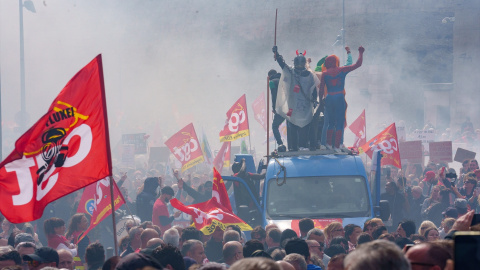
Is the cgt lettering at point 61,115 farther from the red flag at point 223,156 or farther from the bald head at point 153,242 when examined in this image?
the red flag at point 223,156

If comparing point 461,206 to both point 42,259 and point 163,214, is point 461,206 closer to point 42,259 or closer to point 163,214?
point 163,214

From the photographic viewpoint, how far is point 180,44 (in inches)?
1833

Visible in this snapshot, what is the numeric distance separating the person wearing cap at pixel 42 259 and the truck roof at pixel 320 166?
17.0 ft

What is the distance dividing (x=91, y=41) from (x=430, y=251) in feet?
137

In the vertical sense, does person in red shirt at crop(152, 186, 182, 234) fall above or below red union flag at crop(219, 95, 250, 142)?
below

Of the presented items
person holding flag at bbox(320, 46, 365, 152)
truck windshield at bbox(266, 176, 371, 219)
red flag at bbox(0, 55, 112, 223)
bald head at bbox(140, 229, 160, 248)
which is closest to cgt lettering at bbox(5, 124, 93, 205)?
red flag at bbox(0, 55, 112, 223)

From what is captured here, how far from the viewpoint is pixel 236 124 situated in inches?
690

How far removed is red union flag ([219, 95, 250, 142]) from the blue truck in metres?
6.06

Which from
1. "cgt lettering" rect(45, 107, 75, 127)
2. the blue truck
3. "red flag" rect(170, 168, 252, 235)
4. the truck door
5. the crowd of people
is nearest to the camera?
the crowd of people

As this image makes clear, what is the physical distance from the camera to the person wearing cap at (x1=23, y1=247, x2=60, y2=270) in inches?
238

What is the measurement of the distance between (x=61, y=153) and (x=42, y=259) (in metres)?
1.00

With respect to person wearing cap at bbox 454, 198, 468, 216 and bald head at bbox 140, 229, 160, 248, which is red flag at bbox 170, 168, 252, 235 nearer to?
bald head at bbox 140, 229, 160, 248

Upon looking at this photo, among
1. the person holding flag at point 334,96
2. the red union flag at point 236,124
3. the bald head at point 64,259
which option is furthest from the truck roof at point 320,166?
the red union flag at point 236,124

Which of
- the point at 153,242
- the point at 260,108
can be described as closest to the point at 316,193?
the point at 153,242
